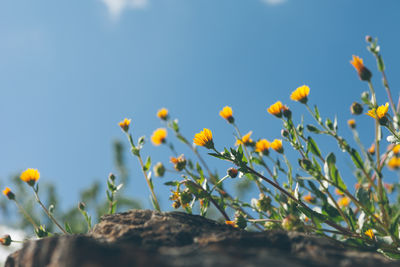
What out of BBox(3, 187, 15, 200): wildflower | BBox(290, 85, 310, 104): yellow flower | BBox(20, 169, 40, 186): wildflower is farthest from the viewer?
BBox(3, 187, 15, 200): wildflower

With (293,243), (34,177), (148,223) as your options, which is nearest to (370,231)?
(293,243)

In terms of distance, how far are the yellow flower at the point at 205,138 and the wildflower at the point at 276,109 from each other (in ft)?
1.60

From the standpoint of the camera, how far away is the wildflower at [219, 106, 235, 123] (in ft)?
9.47

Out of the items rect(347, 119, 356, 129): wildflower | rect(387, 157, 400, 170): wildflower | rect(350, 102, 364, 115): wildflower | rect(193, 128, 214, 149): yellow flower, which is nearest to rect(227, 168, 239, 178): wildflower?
rect(193, 128, 214, 149): yellow flower

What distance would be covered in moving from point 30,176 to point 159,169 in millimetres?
1014

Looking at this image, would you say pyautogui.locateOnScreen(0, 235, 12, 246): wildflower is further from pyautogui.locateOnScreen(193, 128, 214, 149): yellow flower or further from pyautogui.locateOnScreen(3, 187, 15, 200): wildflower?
pyautogui.locateOnScreen(193, 128, 214, 149): yellow flower

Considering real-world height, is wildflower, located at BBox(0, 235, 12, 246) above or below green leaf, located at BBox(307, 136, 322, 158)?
above

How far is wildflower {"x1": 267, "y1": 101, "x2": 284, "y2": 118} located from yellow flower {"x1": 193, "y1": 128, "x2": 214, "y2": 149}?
1.60 ft

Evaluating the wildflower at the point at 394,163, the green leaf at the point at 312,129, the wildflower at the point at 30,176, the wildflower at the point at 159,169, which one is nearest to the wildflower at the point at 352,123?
the wildflower at the point at 394,163

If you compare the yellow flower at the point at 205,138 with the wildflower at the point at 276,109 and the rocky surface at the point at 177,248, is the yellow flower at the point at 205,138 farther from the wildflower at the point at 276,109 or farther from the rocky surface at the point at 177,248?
the rocky surface at the point at 177,248

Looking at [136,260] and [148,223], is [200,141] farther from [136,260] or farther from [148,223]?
[136,260]

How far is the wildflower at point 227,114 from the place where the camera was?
2.89 metres

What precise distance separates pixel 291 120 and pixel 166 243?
140 centimetres

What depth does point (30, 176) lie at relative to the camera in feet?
9.01
